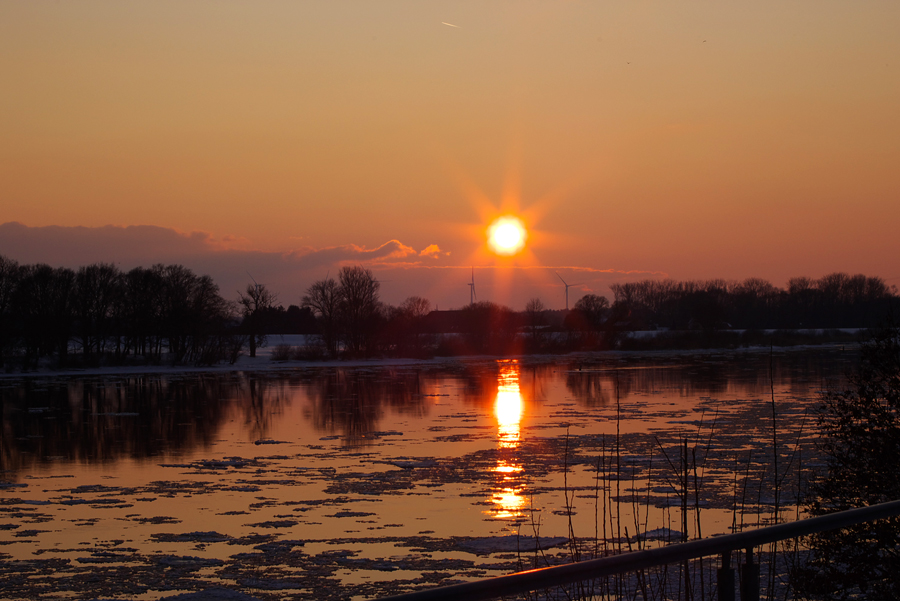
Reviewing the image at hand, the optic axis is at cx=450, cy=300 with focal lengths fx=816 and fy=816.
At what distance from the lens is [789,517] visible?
11062 mm

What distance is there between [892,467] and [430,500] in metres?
6.88

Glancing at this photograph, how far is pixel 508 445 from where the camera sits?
18828mm

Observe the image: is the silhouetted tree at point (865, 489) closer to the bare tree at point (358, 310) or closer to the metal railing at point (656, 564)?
the metal railing at point (656, 564)

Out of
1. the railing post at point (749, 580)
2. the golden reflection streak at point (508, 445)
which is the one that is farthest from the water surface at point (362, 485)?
the railing post at point (749, 580)

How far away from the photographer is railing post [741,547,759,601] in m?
3.19

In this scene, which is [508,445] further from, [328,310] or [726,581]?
[328,310]

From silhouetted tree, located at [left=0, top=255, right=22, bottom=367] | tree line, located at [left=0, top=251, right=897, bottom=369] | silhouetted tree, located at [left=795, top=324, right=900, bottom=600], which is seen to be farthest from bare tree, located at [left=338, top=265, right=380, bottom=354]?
silhouetted tree, located at [left=795, top=324, right=900, bottom=600]

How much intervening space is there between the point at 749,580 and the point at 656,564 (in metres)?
0.74

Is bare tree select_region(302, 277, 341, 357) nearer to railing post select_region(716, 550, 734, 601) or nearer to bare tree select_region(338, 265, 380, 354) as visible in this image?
bare tree select_region(338, 265, 380, 354)

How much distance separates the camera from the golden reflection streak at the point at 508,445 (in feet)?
40.6

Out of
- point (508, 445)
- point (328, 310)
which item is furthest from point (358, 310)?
point (508, 445)

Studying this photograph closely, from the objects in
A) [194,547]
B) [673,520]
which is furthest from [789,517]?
[194,547]

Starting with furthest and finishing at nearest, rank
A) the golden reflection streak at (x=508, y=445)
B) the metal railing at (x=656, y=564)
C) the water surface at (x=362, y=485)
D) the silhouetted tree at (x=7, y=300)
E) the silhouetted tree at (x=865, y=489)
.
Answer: the silhouetted tree at (x=7, y=300), the golden reflection streak at (x=508, y=445), the water surface at (x=362, y=485), the silhouetted tree at (x=865, y=489), the metal railing at (x=656, y=564)

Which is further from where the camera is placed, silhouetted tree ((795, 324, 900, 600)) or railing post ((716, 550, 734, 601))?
silhouetted tree ((795, 324, 900, 600))
